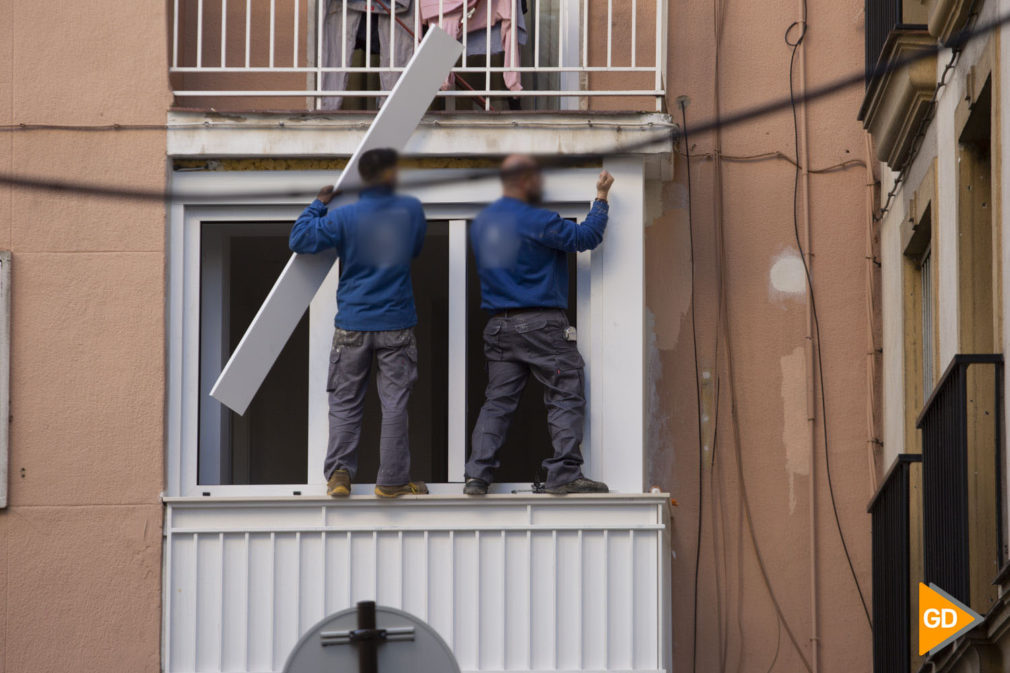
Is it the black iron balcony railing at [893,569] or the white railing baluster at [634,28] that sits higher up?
the white railing baluster at [634,28]

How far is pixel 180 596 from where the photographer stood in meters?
10.2

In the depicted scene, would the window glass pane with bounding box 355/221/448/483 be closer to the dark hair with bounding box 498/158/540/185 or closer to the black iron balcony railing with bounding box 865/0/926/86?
the black iron balcony railing with bounding box 865/0/926/86

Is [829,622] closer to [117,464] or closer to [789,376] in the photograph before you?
[789,376]

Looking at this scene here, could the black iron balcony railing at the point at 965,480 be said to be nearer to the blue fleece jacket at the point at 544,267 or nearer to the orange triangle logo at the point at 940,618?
the orange triangle logo at the point at 940,618

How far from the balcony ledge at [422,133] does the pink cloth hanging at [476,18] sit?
48 centimetres

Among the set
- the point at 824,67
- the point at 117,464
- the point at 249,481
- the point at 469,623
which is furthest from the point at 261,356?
the point at 824,67

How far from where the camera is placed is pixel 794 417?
36.8 ft

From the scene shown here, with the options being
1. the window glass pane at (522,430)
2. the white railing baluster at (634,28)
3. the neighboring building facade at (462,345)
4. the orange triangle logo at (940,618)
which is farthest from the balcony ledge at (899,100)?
the window glass pane at (522,430)

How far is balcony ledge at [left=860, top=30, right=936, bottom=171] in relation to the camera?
943 cm

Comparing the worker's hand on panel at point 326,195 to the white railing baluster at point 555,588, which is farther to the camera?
the white railing baluster at point 555,588

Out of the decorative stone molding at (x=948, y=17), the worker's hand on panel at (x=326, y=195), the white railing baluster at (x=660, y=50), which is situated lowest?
the worker's hand on panel at (x=326, y=195)

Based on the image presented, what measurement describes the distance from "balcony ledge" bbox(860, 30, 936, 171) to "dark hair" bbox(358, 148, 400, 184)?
3.63 meters

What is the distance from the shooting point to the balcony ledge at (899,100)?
9.43m

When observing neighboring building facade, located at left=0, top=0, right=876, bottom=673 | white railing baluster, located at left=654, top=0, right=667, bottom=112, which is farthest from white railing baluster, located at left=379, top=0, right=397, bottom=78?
white railing baluster, located at left=654, top=0, right=667, bottom=112
